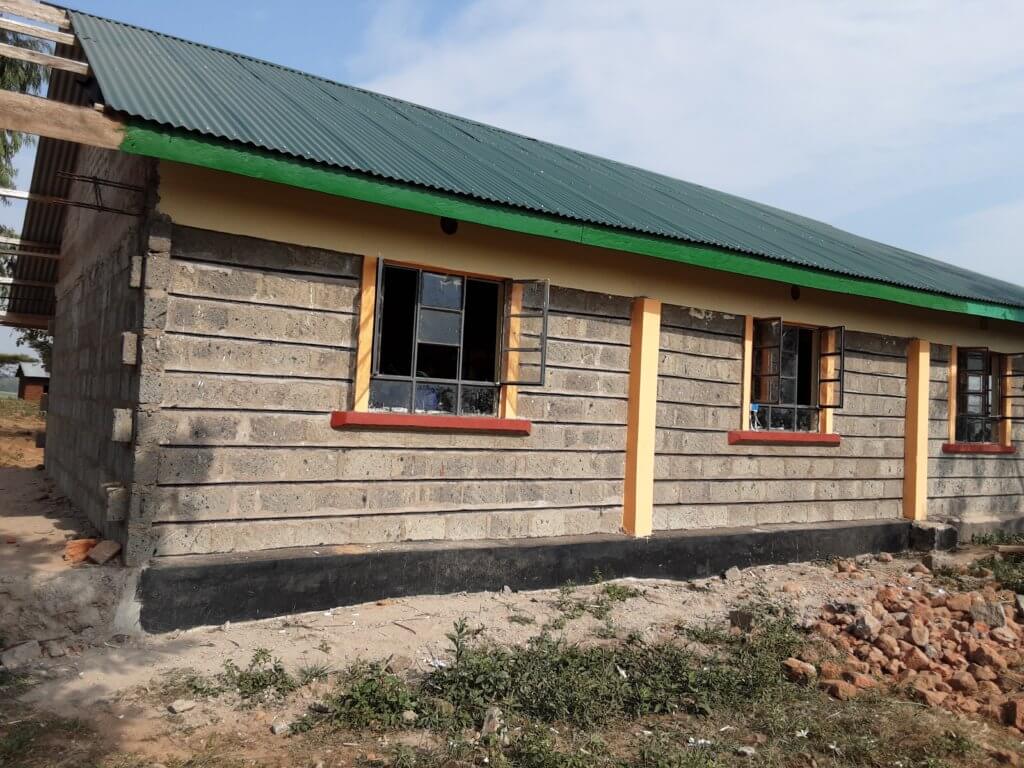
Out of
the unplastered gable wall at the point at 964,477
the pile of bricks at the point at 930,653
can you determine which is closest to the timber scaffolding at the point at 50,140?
the pile of bricks at the point at 930,653

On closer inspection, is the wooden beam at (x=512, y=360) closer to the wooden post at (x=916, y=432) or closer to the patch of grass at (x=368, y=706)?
the patch of grass at (x=368, y=706)

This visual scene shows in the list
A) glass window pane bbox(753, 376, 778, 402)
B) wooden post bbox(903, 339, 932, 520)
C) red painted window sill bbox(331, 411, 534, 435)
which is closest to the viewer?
red painted window sill bbox(331, 411, 534, 435)

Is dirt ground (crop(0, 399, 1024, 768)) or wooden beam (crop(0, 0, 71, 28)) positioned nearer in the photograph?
dirt ground (crop(0, 399, 1024, 768))

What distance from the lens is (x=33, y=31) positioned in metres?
6.27

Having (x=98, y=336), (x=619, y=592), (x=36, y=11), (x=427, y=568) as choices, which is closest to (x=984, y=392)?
(x=619, y=592)

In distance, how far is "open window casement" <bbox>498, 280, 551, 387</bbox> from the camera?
693 cm

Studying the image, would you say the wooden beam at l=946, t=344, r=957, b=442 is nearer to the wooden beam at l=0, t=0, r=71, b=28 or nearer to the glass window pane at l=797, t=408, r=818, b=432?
the glass window pane at l=797, t=408, r=818, b=432

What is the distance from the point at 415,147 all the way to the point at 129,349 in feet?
10.1

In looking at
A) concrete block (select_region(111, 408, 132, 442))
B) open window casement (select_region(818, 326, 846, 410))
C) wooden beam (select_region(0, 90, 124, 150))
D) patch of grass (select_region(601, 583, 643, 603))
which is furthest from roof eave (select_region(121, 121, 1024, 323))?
patch of grass (select_region(601, 583, 643, 603))

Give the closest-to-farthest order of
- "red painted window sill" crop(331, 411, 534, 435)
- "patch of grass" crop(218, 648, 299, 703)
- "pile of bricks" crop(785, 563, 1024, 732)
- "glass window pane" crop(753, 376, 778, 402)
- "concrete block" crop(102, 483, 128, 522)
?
"patch of grass" crop(218, 648, 299, 703) < "pile of bricks" crop(785, 563, 1024, 732) < "concrete block" crop(102, 483, 128, 522) < "red painted window sill" crop(331, 411, 534, 435) < "glass window pane" crop(753, 376, 778, 402)

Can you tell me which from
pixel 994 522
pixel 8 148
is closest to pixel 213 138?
pixel 994 522

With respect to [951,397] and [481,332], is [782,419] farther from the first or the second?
[481,332]

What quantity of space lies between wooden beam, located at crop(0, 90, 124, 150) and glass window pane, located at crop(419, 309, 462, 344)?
257 centimetres

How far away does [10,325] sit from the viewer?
14320mm
